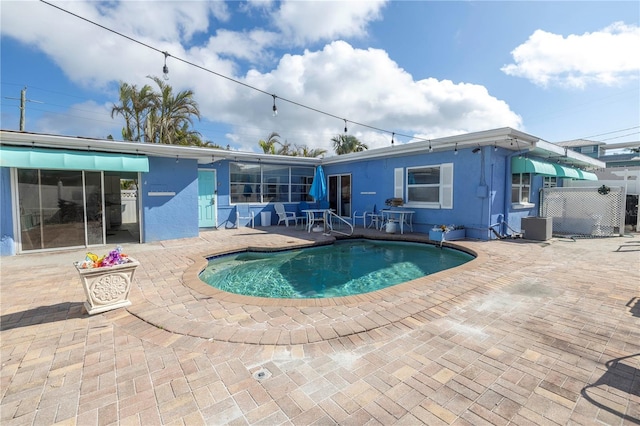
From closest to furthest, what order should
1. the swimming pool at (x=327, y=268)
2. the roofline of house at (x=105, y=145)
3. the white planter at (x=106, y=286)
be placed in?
the white planter at (x=106, y=286) → the swimming pool at (x=327, y=268) → the roofline of house at (x=105, y=145)

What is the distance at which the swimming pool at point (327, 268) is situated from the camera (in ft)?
18.7

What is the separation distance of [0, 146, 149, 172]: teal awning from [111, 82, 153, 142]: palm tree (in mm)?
9738

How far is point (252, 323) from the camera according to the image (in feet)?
11.2

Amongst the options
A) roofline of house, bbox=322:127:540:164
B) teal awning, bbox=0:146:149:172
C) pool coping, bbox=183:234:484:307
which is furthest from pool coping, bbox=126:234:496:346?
roofline of house, bbox=322:127:540:164

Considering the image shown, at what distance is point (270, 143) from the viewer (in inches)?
838

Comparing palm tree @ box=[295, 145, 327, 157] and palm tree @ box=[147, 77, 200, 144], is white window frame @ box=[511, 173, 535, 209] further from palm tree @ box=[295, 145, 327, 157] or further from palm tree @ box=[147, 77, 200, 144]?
palm tree @ box=[147, 77, 200, 144]

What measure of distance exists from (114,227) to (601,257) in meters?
15.3

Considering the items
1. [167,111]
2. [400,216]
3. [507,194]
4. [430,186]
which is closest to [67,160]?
[167,111]

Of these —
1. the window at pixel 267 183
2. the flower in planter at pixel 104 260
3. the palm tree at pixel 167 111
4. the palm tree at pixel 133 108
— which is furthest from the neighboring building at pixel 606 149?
the flower in planter at pixel 104 260

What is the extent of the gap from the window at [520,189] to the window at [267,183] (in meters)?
8.85

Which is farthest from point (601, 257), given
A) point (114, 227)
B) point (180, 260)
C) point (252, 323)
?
point (114, 227)

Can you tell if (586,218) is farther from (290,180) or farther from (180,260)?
(180,260)

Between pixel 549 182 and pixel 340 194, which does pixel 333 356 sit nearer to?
pixel 340 194

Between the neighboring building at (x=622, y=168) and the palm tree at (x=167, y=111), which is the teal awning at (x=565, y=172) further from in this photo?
the palm tree at (x=167, y=111)
